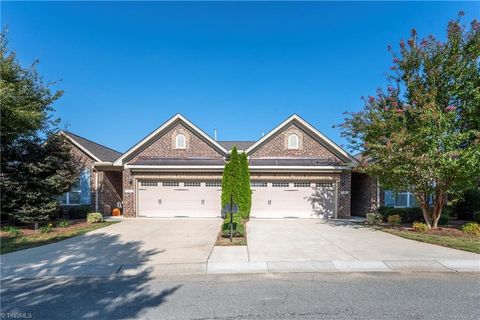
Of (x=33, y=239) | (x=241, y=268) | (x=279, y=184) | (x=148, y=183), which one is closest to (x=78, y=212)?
(x=148, y=183)

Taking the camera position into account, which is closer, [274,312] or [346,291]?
[274,312]

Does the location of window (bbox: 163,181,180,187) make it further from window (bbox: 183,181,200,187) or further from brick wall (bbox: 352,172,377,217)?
brick wall (bbox: 352,172,377,217)

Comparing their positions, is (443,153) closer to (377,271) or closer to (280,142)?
(377,271)

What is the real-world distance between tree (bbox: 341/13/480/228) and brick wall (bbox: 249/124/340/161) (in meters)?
5.06

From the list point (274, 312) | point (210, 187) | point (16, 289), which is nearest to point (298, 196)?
point (210, 187)

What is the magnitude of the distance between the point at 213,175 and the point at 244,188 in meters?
2.31

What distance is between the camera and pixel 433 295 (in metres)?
4.61

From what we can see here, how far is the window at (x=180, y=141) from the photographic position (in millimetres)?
16203

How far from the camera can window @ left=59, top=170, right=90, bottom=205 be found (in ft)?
53.0

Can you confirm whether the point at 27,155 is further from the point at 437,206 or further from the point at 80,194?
the point at 437,206

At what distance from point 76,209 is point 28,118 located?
6.67m

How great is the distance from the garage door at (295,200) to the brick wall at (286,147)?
1843 mm

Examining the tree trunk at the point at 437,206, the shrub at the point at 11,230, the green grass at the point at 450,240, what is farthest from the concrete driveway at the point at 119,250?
the tree trunk at the point at 437,206

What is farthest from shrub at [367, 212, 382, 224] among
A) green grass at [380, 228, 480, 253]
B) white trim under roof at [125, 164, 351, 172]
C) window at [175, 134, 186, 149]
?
window at [175, 134, 186, 149]
